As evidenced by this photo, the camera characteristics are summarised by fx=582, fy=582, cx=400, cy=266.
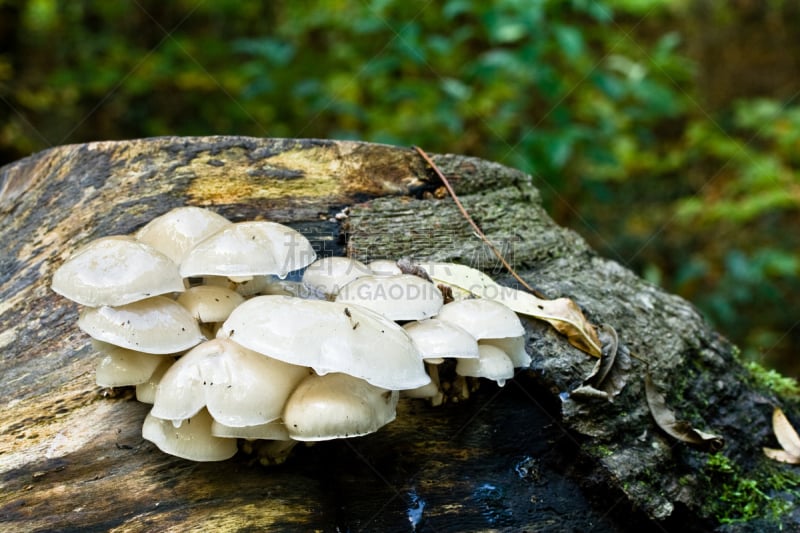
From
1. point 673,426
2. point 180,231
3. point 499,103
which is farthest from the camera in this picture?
point 499,103

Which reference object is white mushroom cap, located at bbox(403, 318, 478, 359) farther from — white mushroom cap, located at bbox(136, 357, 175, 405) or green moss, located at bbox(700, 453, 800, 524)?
green moss, located at bbox(700, 453, 800, 524)

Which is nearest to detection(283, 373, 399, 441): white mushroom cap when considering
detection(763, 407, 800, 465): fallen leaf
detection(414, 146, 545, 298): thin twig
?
detection(414, 146, 545, 298): thin twig

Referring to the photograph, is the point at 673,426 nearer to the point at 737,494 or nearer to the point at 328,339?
the point at 737,494

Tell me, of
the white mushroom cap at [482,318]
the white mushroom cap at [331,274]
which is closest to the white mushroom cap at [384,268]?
the white mushroom cap at [331,274]

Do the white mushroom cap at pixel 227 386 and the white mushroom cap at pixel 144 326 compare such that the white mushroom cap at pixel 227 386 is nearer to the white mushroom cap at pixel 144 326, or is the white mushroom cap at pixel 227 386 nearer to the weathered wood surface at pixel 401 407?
the white mushroom cap at pixel 144 326

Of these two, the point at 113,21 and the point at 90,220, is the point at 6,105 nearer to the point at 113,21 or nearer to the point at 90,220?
the point at 113,21

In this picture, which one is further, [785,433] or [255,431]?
[785,433]

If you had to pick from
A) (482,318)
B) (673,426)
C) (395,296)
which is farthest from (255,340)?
(673,426)
